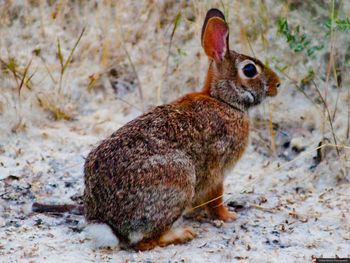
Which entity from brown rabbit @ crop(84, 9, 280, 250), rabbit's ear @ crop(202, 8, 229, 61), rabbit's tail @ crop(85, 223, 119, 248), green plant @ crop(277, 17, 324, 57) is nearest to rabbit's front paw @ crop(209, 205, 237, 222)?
brown rabbit @ crop(84, 9, 280, 250)

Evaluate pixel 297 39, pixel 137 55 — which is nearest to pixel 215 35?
pixel 297 39

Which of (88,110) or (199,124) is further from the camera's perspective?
(88,110)

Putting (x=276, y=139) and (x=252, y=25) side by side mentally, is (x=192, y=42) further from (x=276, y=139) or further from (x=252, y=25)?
(x=276, y=139)

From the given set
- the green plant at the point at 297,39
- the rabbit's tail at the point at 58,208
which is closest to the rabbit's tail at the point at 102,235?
the rabbit's tail at the point at 58,208

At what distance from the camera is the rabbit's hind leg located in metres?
4.66

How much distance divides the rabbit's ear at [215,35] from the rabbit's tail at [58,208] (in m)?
1.31

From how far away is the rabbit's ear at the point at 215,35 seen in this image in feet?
16.9

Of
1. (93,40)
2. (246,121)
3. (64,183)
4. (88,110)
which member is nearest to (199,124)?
(246,121)

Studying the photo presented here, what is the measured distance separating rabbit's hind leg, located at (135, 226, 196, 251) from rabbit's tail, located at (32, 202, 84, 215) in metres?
0.70

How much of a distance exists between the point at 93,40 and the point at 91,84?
50 centimetres

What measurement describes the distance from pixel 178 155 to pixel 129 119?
5.69ft

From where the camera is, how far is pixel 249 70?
5.18 m

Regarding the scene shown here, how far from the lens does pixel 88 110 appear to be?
6512 mm

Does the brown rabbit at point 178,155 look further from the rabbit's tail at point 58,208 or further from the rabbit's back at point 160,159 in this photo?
the rabbit's tail at point 58,208
